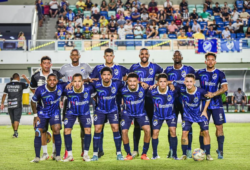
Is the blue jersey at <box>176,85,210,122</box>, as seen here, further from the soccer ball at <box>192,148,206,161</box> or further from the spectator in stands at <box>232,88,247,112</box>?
the spectator in stands at <box>232,88,247,112</box>

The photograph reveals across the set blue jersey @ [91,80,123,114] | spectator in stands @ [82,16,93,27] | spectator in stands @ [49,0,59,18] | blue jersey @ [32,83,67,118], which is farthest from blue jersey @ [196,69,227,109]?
spectator in stands @ [49,0,59,18]

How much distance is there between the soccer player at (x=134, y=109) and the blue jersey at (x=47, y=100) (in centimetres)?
127

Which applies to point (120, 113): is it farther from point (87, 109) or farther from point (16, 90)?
point (16, 90)

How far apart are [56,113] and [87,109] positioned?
1.91ft

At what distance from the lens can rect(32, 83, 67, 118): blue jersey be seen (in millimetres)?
7965

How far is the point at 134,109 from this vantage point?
8.21 m

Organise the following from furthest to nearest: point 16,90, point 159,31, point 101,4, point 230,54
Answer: point 101,4 < point 159,31 < point 230,54 < point 16,90

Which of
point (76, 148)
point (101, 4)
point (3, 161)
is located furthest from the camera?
point (101, 4)

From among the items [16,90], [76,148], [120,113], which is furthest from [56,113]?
[16,90]

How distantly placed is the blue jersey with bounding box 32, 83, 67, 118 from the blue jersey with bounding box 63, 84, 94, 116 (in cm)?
21

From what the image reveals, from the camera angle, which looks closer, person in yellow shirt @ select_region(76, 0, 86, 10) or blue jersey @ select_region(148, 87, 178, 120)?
blue jersey @ select_region(148, 87, 178, 120)

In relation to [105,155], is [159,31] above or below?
above

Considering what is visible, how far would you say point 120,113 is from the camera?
8484mm

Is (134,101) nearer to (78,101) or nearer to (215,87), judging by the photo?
(78,101)
